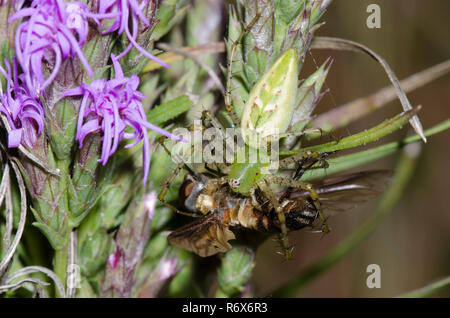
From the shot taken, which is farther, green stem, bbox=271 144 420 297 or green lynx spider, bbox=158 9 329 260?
green stem, bbox=271 144 420 297

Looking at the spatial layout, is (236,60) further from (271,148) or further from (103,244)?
(103,244)

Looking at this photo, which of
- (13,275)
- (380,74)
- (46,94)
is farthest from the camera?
(380,74)

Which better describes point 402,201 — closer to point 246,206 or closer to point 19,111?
point 246,206

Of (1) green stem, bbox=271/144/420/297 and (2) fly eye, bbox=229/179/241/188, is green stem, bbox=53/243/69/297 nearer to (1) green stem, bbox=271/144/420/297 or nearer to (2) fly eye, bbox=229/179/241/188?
(2) fly eye, bbox=229/179/241/188

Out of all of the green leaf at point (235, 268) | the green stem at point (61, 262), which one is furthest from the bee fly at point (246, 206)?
the green stem at point (61, 262)

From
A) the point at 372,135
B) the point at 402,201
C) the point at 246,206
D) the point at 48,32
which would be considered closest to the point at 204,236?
the point at 246,206

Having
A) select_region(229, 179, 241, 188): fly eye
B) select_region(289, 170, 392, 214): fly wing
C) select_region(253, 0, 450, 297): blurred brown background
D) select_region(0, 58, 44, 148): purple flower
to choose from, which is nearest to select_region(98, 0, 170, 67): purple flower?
select_region(0, 58, 44, 148): purple flower
